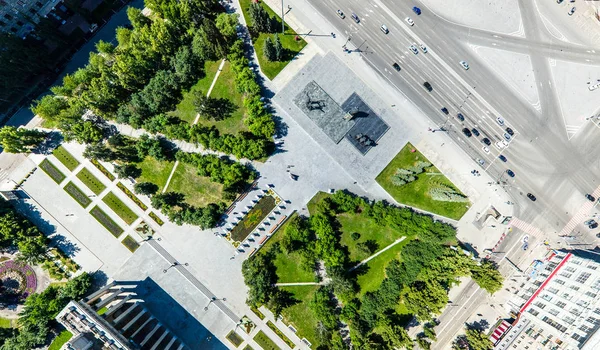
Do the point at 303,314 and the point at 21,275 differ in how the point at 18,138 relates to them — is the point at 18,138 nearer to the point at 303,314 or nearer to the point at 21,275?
the point at 21,275

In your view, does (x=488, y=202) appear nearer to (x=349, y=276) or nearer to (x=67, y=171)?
(x=349, y=276)

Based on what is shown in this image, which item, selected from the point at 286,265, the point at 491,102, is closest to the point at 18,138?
the point at 286,265

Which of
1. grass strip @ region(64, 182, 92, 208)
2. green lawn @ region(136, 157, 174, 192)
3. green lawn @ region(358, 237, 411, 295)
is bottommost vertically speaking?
grass strip @ region(64, 182, 92, 208)

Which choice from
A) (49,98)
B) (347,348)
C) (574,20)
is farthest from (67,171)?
(574,20)

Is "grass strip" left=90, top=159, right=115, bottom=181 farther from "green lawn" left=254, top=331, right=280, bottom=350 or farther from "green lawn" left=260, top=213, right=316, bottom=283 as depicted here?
"green lawn" left=254, top=331, right=280, bottom=350

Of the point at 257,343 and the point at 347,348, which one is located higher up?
the point at 347,348

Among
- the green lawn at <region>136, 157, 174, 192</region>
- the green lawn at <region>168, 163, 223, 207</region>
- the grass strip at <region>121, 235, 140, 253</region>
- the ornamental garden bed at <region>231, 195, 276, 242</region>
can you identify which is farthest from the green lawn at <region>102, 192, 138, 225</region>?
the ornamental garden bed at <region>231, 195, 276, 242</region>

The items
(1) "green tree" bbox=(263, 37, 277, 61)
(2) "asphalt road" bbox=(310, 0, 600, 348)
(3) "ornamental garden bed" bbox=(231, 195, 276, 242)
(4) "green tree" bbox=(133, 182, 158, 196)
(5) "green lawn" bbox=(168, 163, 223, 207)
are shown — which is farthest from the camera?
(2) "asphalt road" bbox=(310, 0, 600, 348)

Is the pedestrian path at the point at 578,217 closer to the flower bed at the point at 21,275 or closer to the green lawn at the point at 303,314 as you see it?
the green lawn at the point at 303,314
